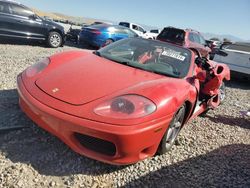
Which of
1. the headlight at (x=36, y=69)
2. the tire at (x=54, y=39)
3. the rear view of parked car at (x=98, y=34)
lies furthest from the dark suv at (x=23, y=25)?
the headlight at (x=36, y=69)

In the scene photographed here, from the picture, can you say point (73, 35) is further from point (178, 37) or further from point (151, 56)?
point (151, 56)

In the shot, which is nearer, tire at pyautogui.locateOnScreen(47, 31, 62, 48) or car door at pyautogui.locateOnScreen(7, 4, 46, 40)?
car door at pyautogui.locateOnScreen(7, 4, 46, 40)

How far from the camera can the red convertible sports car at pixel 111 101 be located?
8.98 ft

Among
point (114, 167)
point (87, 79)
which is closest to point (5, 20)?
point (87, 79)

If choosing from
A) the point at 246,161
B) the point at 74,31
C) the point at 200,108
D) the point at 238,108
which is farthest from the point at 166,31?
the point at 246,161

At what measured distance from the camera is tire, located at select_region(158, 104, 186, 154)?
10.8 ft

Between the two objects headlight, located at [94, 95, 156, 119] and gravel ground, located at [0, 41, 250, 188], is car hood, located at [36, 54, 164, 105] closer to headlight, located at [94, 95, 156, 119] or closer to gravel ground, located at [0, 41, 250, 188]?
headlight, located at [94, 95, 156, 119]

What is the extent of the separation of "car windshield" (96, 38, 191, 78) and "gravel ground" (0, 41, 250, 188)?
3.35 ft

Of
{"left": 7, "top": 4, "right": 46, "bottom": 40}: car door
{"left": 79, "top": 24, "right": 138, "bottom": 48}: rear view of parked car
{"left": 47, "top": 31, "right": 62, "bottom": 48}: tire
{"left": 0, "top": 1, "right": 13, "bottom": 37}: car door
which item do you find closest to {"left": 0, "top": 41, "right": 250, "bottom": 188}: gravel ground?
{"left": 0, "top": 1, "right": 13, "bottom": 37}: car door

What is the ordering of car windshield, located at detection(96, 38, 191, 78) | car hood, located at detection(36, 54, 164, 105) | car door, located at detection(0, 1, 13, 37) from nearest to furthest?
1. car hood, located at detection(36, 54, 164, 105)
2. car windshield, located at detection(96, 38, 191, 78)
3. car door, located at detection(0, 1, 13, 37)

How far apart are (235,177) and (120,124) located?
1.61 m

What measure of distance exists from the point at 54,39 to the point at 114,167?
8.77 meters

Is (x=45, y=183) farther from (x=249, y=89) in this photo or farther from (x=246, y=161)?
(x=249, y=89)

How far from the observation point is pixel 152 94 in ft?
9.83
